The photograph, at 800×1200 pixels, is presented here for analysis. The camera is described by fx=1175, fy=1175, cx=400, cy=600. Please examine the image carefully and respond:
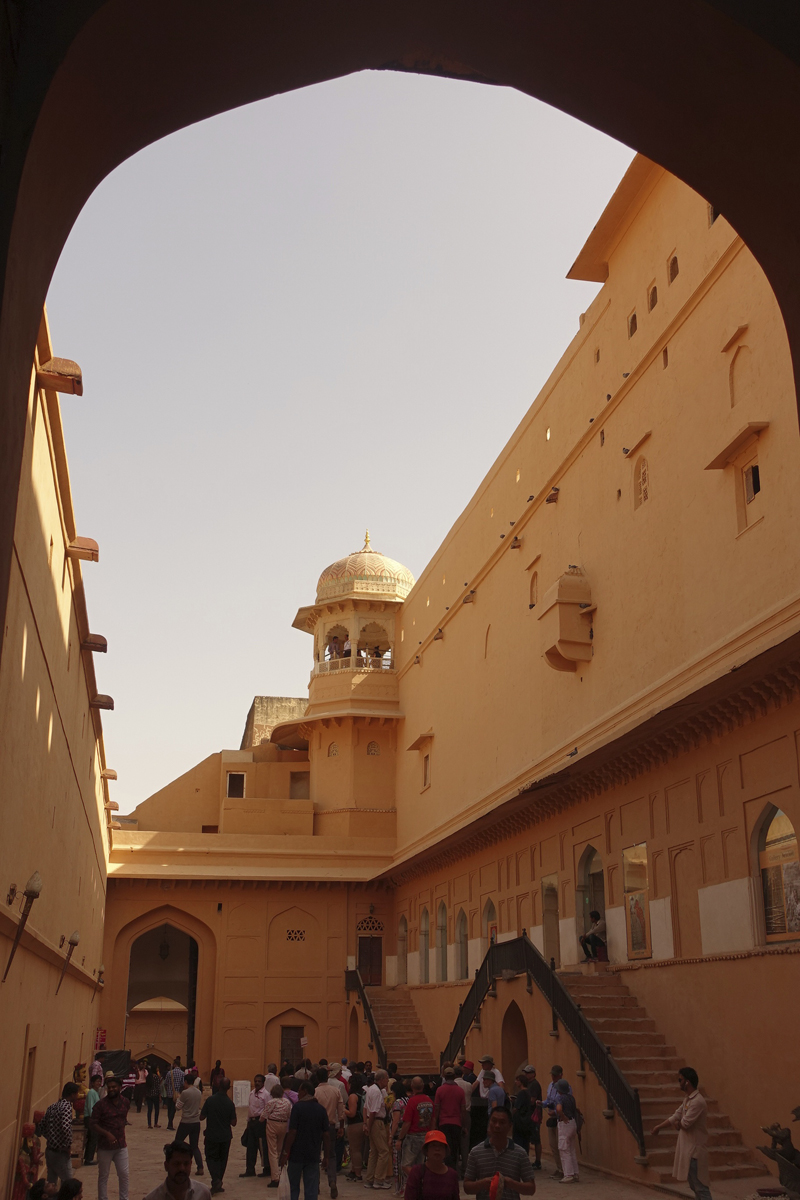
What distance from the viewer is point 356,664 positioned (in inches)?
1439

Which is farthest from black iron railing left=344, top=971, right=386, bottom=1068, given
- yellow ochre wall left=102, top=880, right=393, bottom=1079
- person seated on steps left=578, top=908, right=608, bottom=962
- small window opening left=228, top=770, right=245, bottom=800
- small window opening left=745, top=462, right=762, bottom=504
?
small window opening left=745, top=462, right=762, bottom=504

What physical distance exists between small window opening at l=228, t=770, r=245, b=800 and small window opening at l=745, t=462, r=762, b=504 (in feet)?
84.1

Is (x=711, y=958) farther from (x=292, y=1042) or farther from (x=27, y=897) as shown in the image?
(x=292, y=1042)

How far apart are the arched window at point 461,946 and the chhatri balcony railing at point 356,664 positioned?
10.9 m

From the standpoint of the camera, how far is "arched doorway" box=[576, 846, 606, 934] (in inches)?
752

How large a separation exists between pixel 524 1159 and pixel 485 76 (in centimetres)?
560

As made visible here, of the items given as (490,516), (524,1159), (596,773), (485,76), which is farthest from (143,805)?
(485,76)

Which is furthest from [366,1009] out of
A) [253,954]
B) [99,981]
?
[99,981]

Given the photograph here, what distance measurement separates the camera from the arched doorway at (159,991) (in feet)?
136

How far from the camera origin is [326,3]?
4.07 m

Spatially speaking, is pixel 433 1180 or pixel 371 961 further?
pixel 371 961

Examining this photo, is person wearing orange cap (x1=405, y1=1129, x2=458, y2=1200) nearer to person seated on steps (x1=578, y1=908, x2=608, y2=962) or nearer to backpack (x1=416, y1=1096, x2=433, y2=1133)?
backpack (x1=416, y1=1096, x2=433, y2=1133)

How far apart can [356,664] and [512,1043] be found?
18399 mm

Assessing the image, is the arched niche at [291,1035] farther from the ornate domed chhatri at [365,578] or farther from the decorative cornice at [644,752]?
the ornate domed chhatri at [365,578]
